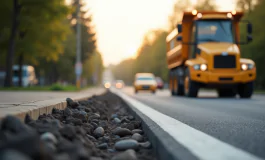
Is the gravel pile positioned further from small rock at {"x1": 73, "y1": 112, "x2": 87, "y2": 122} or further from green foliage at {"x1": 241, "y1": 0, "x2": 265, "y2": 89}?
green foliage at {"x1": 241, "y1": 0, "x2": 265, "y2": 89}

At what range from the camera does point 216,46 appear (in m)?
17.6

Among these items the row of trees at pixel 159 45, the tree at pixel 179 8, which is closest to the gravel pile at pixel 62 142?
the row of trees at pixel 159 45

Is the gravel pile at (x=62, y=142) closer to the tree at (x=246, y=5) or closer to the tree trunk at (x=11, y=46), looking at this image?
the tree trunk at (x=11, y=46)

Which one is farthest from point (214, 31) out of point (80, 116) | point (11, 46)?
point (11, 46)

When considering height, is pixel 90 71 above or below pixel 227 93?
above

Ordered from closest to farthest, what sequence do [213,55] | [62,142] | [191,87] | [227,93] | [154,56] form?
[62,142] → [213,55] → [191,87] → [227,93] → [154,56]

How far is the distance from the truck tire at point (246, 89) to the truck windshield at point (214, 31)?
225 cm

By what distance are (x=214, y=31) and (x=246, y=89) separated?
10.4 ft

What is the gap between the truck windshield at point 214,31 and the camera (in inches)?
722

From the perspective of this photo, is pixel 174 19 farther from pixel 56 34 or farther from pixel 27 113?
pixel 27 113

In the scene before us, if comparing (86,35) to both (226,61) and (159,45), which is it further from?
(226,61)

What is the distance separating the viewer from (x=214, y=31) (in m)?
18.6

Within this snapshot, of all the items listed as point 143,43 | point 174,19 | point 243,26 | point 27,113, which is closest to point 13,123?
point 27,113

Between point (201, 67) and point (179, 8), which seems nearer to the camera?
point (201, 67)
